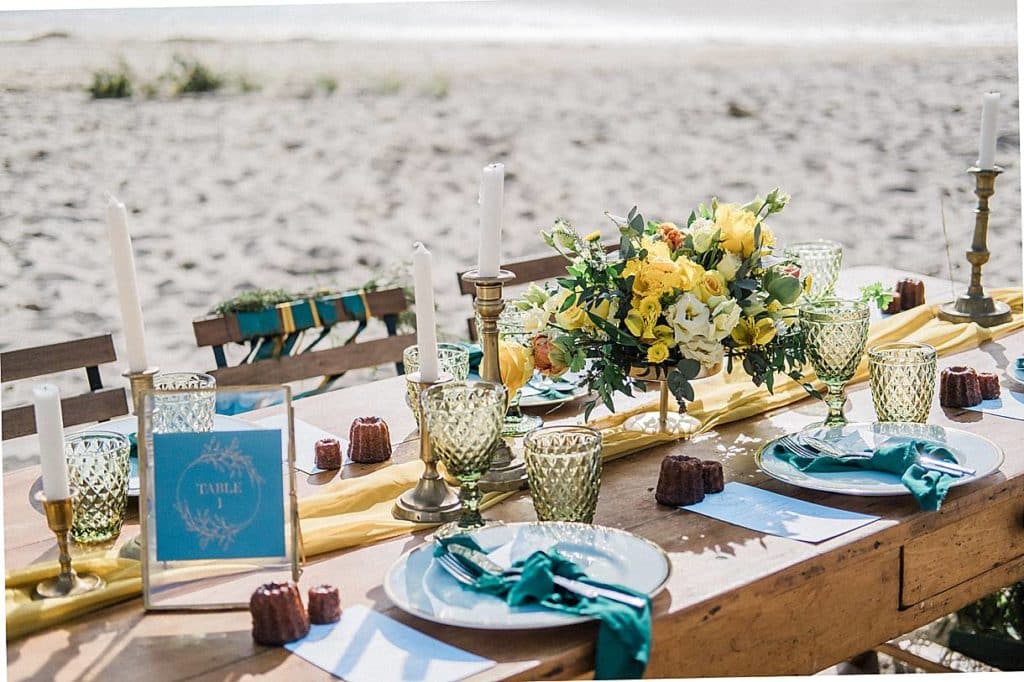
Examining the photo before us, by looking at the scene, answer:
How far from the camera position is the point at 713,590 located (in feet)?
4.03

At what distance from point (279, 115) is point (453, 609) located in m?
4.89

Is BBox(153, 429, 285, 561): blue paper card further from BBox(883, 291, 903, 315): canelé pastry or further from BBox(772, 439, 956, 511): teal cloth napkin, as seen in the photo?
BBox(883, 291, 903, 315): canelé pastry

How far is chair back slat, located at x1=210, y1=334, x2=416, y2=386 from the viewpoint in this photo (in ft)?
7.23

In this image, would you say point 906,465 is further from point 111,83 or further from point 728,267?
point 111,83

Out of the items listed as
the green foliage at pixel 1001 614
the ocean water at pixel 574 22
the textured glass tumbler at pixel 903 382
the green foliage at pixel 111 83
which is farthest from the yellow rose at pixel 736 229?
the green foliage at pixel 111 83

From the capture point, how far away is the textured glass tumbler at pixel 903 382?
167 cm

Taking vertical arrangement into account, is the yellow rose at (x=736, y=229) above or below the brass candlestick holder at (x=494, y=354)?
above

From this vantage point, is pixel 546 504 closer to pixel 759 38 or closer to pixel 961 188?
pixel 961 188

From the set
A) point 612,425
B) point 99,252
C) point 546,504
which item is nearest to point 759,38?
point 99,252

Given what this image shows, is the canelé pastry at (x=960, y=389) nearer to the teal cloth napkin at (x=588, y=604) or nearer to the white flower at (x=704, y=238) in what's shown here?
the white flower at (x=704, y=238)

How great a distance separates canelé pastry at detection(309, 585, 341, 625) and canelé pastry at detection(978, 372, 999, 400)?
1116 millimetres

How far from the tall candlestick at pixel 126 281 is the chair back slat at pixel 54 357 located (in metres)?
0.76

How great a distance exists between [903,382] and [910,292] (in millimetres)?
761

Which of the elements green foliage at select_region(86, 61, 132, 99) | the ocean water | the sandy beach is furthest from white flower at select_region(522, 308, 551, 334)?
green foliage at select_region(86, 61, 132, 99)
